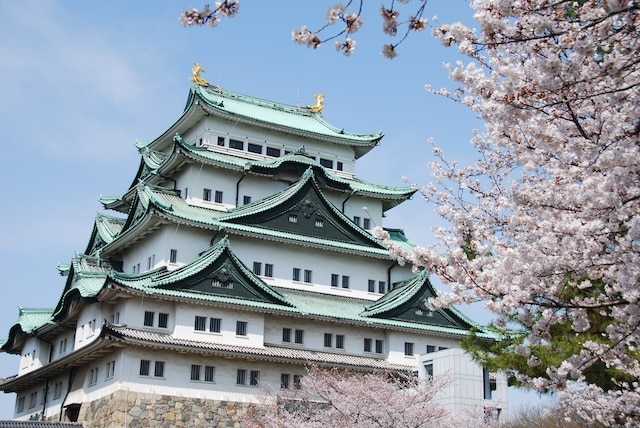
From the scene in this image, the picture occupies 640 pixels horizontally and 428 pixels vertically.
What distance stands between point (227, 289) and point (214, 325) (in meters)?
1.76

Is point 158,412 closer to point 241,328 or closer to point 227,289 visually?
point 241,328

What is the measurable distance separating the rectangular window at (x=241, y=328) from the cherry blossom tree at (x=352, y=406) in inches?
122

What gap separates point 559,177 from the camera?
462 inches

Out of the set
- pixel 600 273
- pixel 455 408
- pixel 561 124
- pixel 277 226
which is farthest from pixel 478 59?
pixel 277 226

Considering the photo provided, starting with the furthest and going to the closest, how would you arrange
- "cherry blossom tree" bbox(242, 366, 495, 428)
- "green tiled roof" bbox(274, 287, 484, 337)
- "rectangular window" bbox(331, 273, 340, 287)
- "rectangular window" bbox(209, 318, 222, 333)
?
"rectangular window" bbox(331, 273, 340, 287)
"green tiled roof" bbox(274, 287, 484, 337)
"rectangular window" bbox(209, 318, 222, 333)
"cherry blossom tree" bbox(242, 366, 495, 428)

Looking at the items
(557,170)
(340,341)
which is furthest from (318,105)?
(557,170)

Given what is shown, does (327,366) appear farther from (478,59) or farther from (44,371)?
(478,59)

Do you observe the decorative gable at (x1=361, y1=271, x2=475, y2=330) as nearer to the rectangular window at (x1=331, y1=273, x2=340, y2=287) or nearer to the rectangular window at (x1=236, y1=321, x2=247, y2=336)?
the rectangular window at (x1=331, y1=273, x2=340, y2=287)

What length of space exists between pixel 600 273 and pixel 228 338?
86.6ft

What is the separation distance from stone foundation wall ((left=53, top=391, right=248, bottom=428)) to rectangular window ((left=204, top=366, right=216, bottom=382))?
106cm

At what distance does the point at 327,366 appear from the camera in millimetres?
36500

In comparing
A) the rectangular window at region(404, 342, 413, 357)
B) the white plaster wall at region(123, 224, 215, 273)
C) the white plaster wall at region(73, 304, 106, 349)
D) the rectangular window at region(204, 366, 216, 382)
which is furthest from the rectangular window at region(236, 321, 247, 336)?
the rectangular window at region(404, 342, 413, 357)

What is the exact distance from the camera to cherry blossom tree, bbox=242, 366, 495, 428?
26781 millimetres

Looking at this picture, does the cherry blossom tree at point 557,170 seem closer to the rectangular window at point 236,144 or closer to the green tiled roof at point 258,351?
the green tiled roof at point 258,351
